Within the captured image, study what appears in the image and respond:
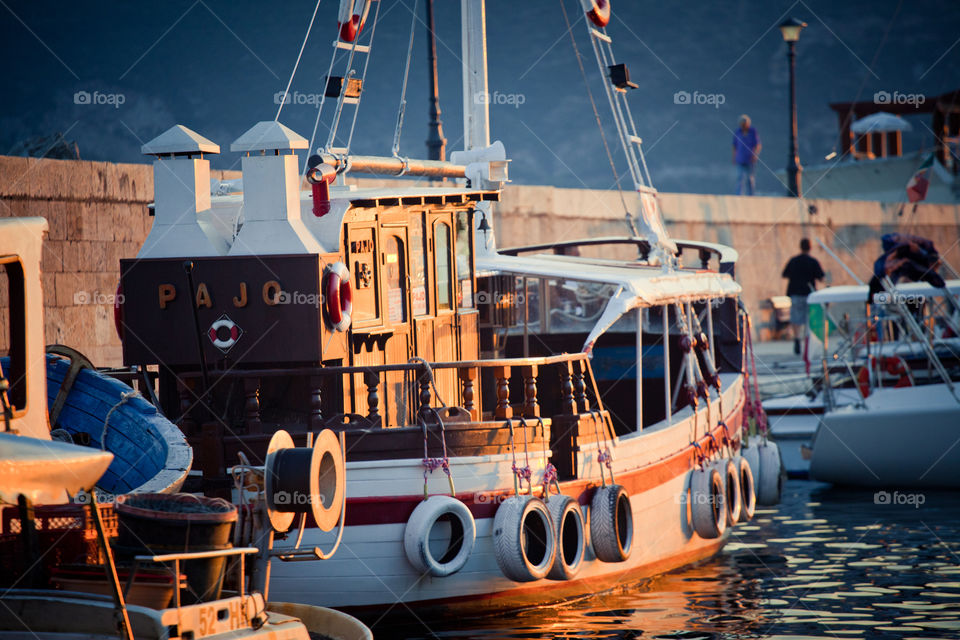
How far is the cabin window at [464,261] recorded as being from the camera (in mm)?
11445

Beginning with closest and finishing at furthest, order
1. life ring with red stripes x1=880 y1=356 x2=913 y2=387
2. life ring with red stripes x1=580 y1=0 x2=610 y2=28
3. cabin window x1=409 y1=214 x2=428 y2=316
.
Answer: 1. cabin window x1=409 y1=214 x2=428 y2=316
2. life ring with red stripes x1=580 y1=0 x2=610 y2=28
3. life ring with red stripes x1=880 y1=356 x2=913 y2=387

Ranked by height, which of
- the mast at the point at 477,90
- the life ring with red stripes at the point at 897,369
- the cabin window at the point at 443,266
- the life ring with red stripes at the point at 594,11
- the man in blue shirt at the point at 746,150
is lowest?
the life ring with red stripes at the point at 897,369

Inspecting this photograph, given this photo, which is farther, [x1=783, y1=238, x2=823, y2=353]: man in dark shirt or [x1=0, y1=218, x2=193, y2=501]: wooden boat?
[x1=783, y1=238, x2=823, y2=353]: man in dark shirt

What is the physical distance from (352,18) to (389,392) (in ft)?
13.9

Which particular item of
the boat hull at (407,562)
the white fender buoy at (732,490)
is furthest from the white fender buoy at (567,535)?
the white fender buoy at (732,490)

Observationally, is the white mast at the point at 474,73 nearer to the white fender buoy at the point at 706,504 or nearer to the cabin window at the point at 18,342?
the white fender buoy at the point at 706,504

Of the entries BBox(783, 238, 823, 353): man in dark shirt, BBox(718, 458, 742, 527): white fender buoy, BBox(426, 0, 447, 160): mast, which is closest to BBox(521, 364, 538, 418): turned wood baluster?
BBox(718, 458, 742, 527): white fender buoy

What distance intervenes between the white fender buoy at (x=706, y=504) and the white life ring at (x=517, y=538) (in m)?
2.72

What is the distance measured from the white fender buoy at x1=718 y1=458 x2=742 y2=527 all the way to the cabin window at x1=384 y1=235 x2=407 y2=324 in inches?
145

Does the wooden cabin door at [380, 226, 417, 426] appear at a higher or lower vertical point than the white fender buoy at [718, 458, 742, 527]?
higher

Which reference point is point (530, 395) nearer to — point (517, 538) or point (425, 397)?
point (425, 397)

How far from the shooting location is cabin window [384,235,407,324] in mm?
10406

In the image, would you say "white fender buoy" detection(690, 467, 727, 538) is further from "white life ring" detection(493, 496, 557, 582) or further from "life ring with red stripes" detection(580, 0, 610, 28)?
"life ring with red stripes" detection(580, 0, 610, 28)

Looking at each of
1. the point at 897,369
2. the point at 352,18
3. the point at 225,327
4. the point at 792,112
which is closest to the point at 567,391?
the point at 225,327
